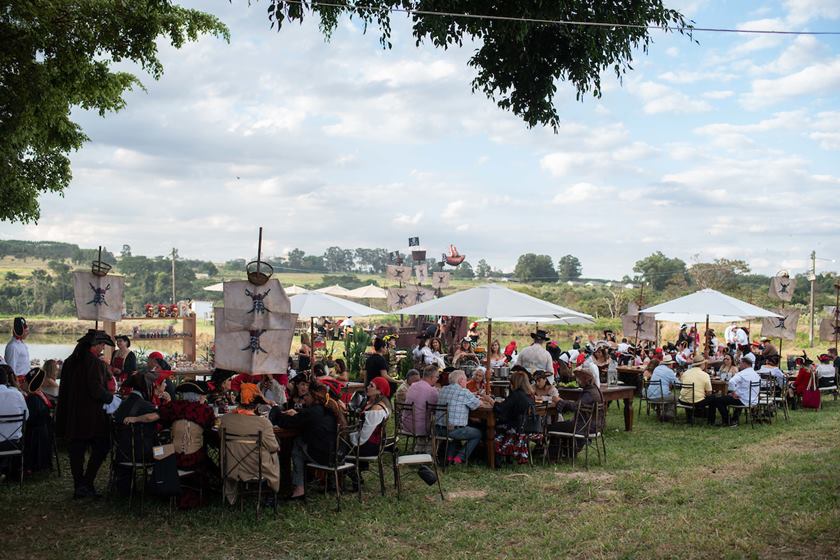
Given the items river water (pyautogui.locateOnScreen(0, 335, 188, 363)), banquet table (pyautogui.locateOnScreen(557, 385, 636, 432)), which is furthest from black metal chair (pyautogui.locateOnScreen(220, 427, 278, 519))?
river water (pyautogui.locateOnScreen(0, 335, 188, 363))

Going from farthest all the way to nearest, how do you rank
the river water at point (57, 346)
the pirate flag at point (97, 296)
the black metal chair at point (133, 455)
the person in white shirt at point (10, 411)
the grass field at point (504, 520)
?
the river water at point (57, 346)
the pirate flag at point (97, 296)
the person in white shirt at point (10, 411)
the black metal chair at point (133, 455)
the grass field at point (504, 520)

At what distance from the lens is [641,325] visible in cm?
2111

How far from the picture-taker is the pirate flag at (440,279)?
3228cm

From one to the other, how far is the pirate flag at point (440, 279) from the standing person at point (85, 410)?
954 inches

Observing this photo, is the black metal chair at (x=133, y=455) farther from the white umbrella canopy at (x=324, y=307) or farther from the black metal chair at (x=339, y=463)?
the white umbrella canopy at (x=324, y=307)

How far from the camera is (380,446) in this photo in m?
8.08

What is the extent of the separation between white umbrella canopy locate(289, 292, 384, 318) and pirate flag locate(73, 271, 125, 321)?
293 cm

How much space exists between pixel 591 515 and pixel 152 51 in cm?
876

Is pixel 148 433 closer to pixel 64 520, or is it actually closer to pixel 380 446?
pixel 64 520

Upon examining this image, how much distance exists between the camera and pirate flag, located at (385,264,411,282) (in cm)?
3106

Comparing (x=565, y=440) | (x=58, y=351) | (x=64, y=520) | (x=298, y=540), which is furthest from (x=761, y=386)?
(x=58, y=351)

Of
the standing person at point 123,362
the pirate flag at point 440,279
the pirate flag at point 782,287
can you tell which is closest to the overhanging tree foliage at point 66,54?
the standing person at point 123,362

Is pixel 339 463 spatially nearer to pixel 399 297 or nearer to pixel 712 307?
pixel 712 307

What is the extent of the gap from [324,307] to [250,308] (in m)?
5.26
